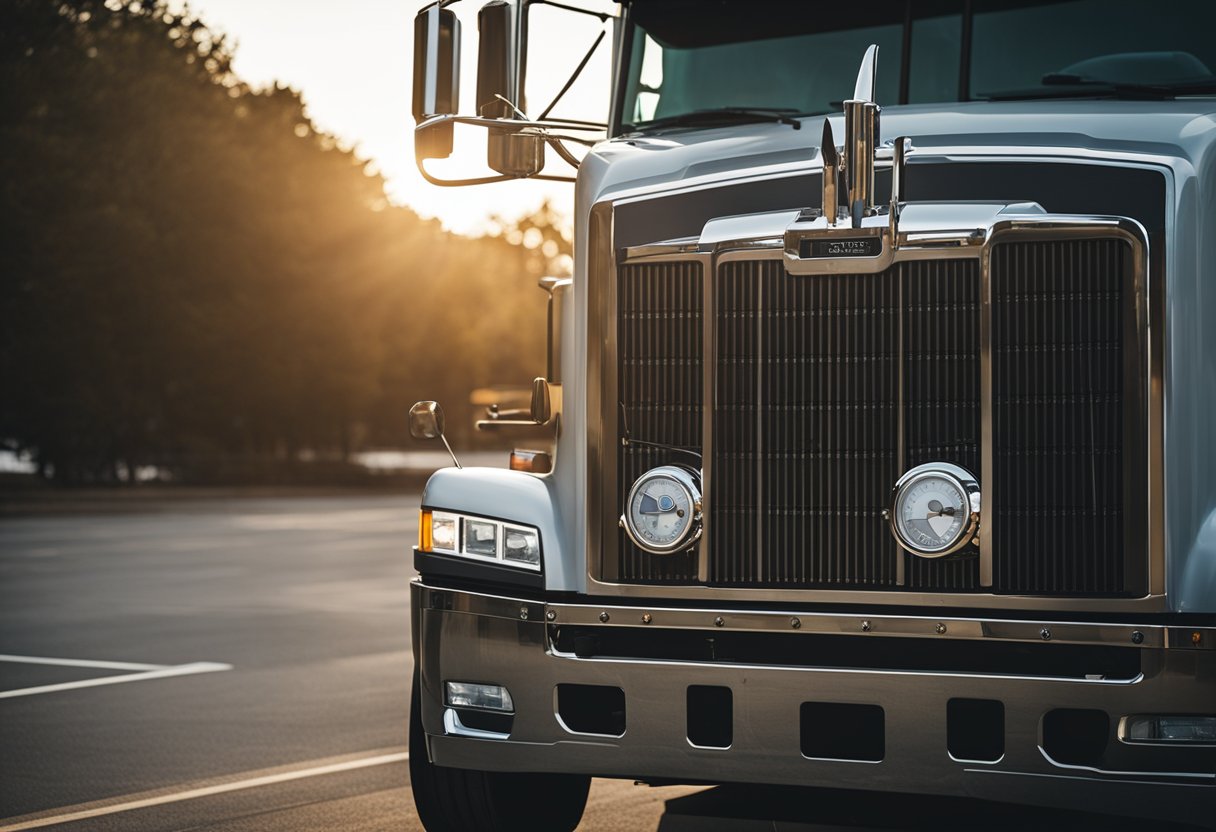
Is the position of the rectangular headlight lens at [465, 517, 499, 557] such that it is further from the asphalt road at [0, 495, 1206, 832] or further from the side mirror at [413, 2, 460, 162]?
the asphalt road at [0, 495, 1206, 832]

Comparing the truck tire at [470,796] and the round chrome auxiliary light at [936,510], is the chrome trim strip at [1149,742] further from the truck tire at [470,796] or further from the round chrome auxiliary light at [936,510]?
the truck tire at [470,796]

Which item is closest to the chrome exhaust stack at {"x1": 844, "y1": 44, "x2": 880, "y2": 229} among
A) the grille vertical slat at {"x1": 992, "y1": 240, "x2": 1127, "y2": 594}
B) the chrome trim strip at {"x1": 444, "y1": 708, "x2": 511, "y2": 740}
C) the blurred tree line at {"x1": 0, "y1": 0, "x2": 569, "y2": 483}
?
the grille vertical slat at {"x1": 992, "y1": 240, "x2": 1127, "y2": 594}

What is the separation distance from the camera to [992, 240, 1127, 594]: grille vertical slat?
5.27m

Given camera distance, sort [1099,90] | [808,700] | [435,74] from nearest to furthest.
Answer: [808,700]
[1099,90]
[435,74]

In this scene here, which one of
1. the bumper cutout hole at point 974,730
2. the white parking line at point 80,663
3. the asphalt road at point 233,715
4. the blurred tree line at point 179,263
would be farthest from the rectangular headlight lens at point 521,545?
the blurred tree line at point 179,263

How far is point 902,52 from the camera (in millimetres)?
6535

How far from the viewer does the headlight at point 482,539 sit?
588cm

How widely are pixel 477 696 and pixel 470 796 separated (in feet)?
1.79

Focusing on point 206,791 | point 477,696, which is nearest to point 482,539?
point 477,696

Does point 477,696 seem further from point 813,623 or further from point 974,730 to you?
point 974,730

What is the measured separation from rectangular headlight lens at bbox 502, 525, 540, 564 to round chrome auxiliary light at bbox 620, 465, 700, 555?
341 millimetres

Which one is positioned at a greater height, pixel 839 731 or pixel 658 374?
pixel 658 374

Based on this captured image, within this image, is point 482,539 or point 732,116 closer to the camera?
point 482,539

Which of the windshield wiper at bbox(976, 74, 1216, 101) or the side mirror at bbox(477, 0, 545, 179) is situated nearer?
the windshield wiper at bbox(976, 74, 1216, 101)
